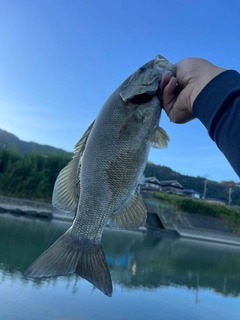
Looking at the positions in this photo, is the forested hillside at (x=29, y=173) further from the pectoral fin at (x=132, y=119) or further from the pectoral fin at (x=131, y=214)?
the pectoral fin at (x=132, y=119)

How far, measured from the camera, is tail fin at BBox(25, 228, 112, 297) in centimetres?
126

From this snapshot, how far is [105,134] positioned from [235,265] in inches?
675

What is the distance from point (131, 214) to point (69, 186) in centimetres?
32

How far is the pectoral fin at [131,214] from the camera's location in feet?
5.11

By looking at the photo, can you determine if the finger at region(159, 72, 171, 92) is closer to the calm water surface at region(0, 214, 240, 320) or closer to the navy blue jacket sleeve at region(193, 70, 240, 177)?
the navy blue jacket sleeve at region(193, 70, 240, 177)

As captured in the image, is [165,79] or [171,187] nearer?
[165,79]

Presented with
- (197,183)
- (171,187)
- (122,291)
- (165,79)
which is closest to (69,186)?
(165,79)

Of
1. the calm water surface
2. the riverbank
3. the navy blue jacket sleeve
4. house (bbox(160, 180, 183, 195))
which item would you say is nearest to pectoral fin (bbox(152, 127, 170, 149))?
the navy blue jacket sleeve

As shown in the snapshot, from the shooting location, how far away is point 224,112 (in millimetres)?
1017

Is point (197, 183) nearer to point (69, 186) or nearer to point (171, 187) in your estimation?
point (171, 187)

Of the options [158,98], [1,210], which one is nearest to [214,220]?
[1,210]

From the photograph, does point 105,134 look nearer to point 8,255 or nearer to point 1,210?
point 8,255

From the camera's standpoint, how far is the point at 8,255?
1008 cm

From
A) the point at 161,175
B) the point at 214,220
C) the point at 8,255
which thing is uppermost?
the point at 161,175
